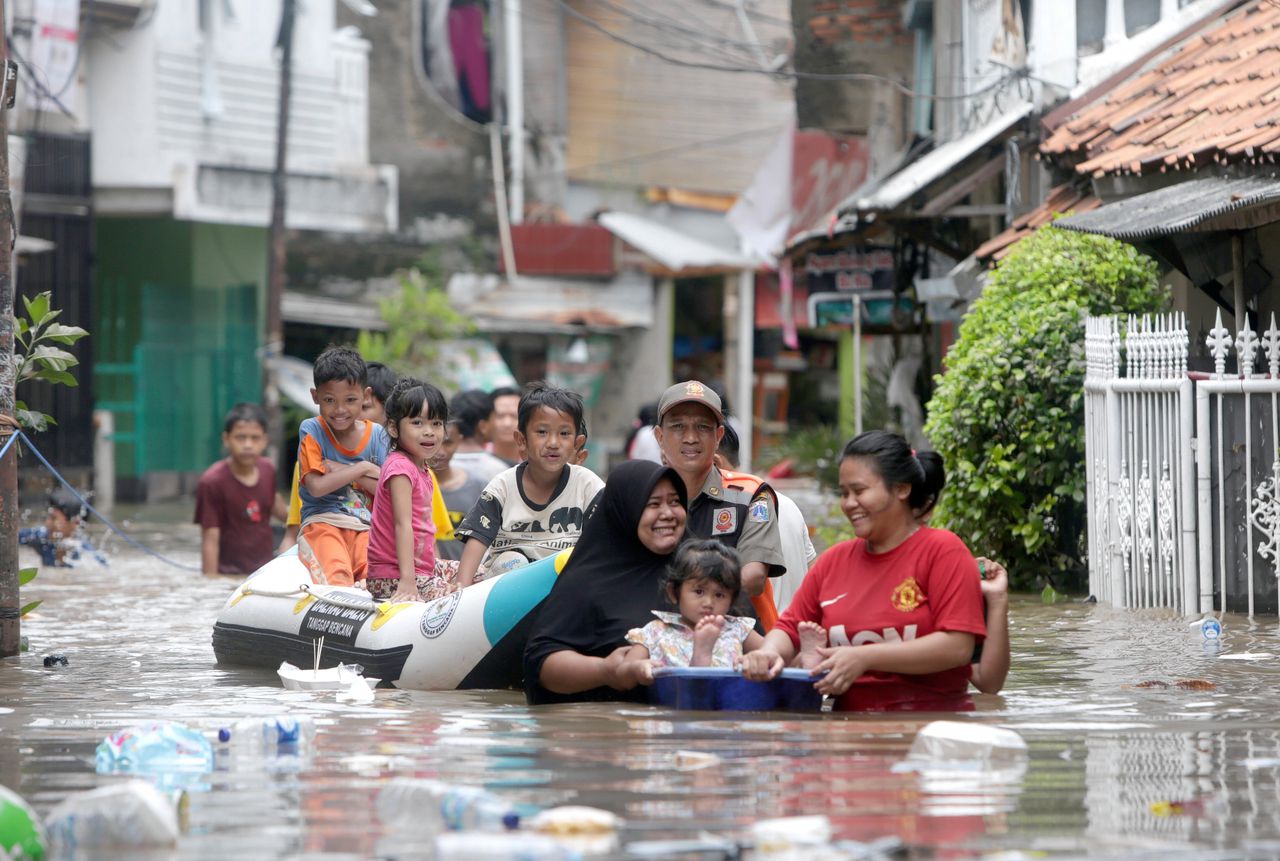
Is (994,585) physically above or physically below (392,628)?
above

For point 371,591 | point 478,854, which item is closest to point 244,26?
point 371,591

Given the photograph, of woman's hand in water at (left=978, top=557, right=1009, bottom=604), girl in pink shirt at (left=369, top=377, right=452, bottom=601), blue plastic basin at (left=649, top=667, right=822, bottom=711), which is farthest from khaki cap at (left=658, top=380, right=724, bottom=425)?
girl in pink shirt at (left=369, top=377, right=452, bottom=601)

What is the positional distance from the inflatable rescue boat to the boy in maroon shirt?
3.62 meters

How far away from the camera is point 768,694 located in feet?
23.9

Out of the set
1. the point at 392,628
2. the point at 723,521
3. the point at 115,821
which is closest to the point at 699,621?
the point at 723,521

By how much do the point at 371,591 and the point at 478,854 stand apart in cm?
525

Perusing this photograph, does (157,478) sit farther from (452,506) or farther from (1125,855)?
(1125,855)

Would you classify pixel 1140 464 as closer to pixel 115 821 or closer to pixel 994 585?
pixel 994 585

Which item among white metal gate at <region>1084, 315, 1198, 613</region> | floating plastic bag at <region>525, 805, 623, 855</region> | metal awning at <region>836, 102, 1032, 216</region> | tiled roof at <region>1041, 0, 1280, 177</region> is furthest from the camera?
metal awning at <region>836, 102, 1032, 216</region>

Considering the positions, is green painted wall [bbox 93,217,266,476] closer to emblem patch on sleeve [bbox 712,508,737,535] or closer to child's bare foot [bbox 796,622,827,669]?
emblem patch on sleeve [bbox 712,508,737,535]

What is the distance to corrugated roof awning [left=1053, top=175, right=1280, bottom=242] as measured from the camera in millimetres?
11133

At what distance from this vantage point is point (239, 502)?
14297mm

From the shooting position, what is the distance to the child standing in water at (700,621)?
7.36m

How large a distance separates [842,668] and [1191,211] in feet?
18.9
